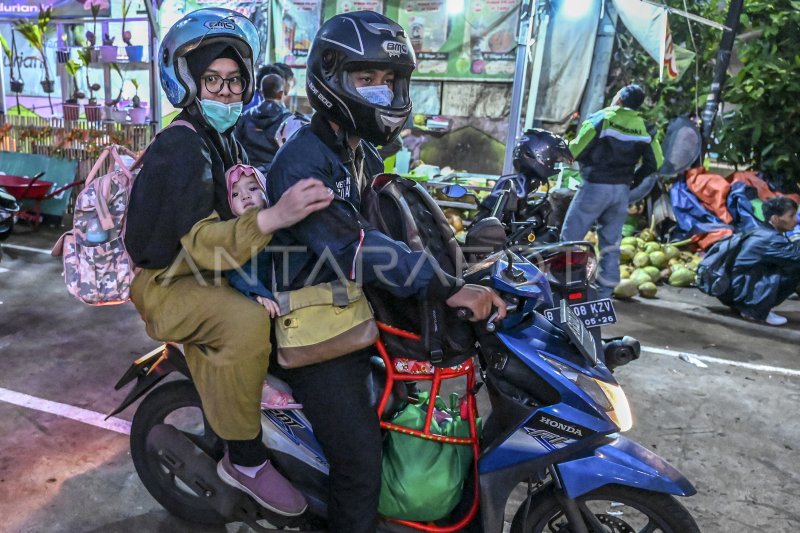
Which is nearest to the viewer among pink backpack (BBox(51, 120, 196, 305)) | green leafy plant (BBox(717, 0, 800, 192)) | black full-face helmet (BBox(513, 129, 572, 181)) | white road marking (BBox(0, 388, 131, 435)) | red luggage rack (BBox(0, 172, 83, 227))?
pink backpack (BBox(51, 120, 196, 305))

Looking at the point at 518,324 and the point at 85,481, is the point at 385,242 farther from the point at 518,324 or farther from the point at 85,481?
the point at 85,481

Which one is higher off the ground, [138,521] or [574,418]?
[574,418]

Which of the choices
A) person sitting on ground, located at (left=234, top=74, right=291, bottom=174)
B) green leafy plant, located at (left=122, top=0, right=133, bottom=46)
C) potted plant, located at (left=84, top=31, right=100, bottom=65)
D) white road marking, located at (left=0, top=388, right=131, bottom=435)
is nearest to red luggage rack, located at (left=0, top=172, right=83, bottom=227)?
potted plant, located at (left=84, top=31, right=100, bottom=65)

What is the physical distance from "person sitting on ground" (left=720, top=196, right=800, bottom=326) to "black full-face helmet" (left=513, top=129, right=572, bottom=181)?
3.18 metres

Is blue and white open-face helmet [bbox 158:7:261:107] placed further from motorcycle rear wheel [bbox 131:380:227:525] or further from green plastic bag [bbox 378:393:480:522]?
green plastic bag [bbox 378:393:480:522]

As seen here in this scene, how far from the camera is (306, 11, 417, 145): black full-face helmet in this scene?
1.92 metres

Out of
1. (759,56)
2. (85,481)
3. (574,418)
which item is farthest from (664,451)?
→ (759,56)

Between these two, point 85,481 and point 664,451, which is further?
point 664,451

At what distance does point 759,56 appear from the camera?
916 cm

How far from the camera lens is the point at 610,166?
19.6ft

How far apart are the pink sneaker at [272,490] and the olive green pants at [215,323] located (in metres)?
0.19

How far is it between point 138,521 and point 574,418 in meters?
2.01

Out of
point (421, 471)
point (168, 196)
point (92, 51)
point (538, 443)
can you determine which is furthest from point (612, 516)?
point (92, 51)

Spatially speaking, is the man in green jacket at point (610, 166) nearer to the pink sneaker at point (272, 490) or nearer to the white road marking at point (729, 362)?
the white road marking at point (729, 362)
